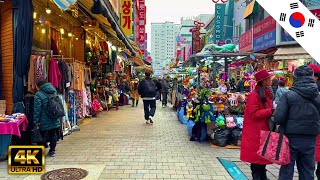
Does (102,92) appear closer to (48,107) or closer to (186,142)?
(186,142)

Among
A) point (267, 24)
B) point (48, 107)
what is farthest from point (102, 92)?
point (267, 24)

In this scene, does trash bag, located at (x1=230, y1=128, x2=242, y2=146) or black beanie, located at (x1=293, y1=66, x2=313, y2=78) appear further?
trash bag, located at (x1=230, y1=128, x2=242, y2=146)

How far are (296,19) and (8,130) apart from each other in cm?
555

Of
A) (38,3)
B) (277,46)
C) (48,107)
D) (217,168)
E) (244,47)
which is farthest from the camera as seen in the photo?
(244,47)

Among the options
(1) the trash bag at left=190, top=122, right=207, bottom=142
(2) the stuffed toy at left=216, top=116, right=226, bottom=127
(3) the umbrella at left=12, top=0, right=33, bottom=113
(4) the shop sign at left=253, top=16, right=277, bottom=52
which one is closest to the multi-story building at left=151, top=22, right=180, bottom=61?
(4) the shop sign at left=253, top=16, right=277, bottom=52

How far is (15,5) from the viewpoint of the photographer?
6.86 m

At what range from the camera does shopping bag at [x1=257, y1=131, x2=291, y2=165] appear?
13.4ft

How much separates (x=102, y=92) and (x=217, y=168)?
32.0 feet

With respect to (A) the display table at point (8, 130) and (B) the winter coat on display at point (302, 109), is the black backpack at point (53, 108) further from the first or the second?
(B) the winter coat on display at point (302, 109)

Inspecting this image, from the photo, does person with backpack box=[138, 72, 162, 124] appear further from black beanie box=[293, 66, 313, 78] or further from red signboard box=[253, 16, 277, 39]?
red signboard box=[253, 16, 277, 39]

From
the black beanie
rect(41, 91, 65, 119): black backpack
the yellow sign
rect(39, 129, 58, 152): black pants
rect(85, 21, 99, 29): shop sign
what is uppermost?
the yellow sign

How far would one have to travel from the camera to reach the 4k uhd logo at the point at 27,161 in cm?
564

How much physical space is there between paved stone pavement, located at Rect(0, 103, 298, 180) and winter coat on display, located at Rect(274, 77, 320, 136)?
189 cm

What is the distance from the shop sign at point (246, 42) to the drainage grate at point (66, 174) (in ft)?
63.9
